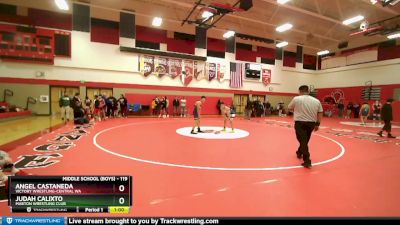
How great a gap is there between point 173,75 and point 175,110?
10.1 feet

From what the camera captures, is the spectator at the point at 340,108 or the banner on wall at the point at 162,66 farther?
the spectator at the point at 340,108

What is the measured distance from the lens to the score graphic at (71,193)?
1748mm

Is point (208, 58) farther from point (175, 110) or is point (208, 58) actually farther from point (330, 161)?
point (330, 161)

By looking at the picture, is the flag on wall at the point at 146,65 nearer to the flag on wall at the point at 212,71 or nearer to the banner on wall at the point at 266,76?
the flag on wall at the point at 212,71

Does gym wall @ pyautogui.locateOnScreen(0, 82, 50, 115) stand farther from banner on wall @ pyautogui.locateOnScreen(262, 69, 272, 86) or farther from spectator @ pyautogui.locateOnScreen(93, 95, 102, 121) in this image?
banner on wall @ pyautogui.locateOnScreen(262, 69, 272, 86)

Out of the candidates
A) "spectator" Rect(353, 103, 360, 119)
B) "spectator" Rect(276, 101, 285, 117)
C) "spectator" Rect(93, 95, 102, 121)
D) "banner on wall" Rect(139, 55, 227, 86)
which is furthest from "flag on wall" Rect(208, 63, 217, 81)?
"spectator" Rect(353, 103, 360, 119)

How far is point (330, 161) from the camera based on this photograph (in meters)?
5.15

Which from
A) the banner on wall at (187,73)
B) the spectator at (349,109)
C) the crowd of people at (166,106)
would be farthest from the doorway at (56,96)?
the spectator at (349,109)

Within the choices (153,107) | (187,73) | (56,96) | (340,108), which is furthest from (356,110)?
(56,96)

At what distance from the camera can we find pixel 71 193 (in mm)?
1770

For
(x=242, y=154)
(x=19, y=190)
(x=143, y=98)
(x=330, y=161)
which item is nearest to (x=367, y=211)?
(x=330, y=161)

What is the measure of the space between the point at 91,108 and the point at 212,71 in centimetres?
1101

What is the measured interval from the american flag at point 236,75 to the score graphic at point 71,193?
20739 mm

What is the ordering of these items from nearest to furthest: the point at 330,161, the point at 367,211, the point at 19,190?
the point at 19,190 → the point at 367,211 → the point at 330,161
